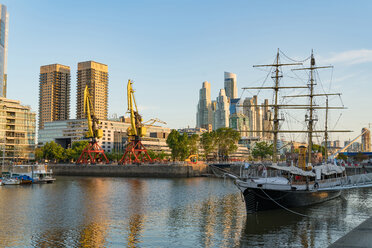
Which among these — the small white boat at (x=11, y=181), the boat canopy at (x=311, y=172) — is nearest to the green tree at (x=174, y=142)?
the small white boat at (x=11, y=181)

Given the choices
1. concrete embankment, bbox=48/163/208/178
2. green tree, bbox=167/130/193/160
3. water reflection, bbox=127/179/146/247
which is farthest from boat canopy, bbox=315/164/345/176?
green tree, bbox=167/130/193/160

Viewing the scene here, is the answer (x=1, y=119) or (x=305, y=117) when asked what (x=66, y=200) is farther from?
(x=1, y=119)

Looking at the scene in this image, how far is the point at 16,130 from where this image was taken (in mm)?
146000

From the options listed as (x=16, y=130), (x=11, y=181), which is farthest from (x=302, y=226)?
(x=16, y=130)

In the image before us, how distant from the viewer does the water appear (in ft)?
105

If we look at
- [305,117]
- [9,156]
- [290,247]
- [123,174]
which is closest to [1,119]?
[9,156]

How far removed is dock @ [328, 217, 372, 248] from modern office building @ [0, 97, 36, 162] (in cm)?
13939

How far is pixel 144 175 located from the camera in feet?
414

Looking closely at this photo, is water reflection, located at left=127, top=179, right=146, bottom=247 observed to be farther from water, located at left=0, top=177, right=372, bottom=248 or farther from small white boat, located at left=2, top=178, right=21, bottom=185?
small white boat, located at left=2, top=178, right=21, bottom=185

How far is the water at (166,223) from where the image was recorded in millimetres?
32062

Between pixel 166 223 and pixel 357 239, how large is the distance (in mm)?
20772

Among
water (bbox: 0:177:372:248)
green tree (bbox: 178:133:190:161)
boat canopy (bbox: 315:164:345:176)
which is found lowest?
water (bbox: 0:177:372:248)

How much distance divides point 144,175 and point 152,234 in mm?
92288

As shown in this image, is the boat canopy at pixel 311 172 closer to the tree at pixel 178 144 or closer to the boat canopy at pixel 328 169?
the boat canopy at pixel 328 169
